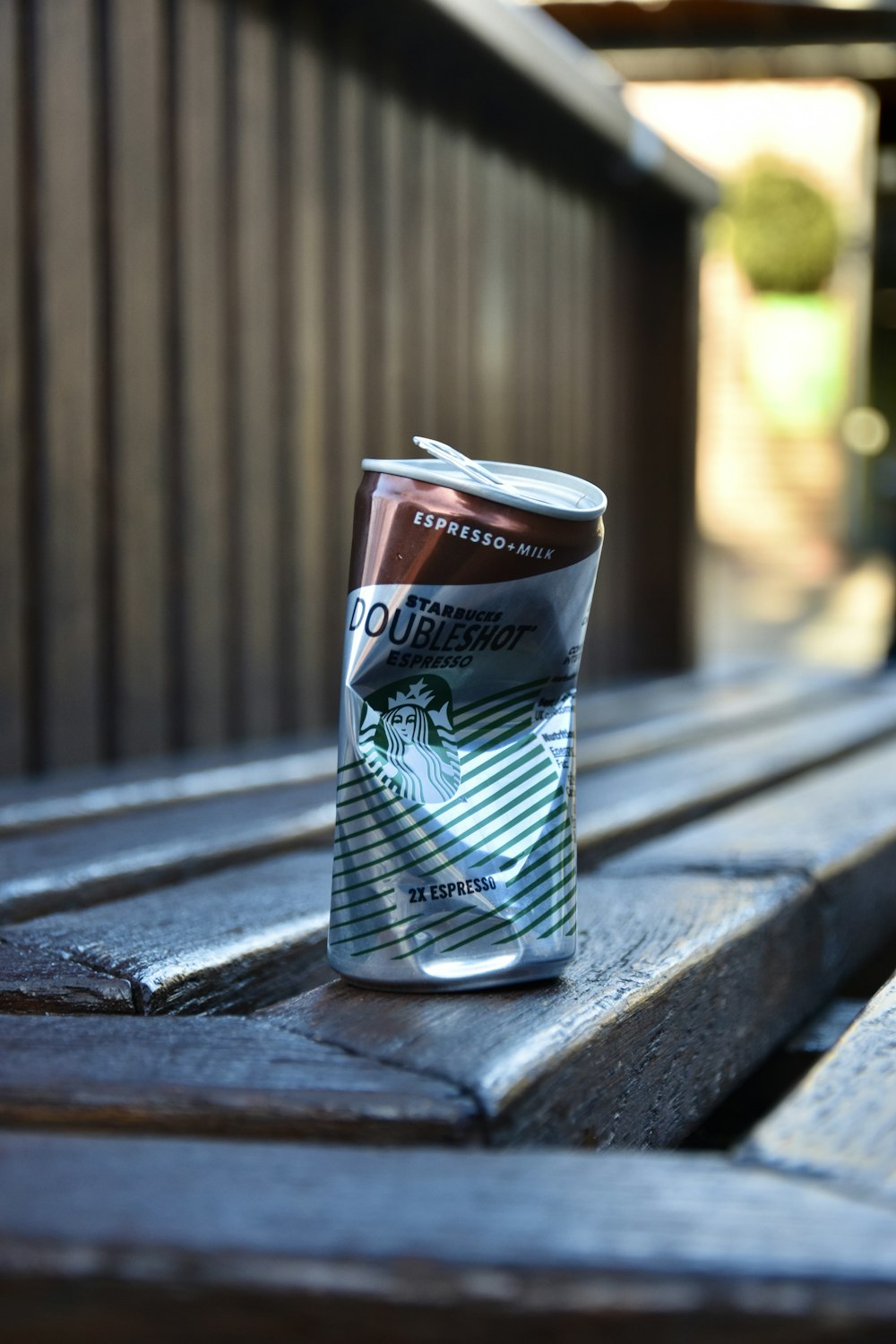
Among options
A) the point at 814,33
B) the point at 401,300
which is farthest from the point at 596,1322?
the point at 814,33

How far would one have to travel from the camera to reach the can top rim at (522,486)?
1.97 ft

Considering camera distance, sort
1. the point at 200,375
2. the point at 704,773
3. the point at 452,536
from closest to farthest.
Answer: the point at 452,536, the point at 704,773, the point at 200,375

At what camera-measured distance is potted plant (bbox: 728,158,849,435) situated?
6891mm

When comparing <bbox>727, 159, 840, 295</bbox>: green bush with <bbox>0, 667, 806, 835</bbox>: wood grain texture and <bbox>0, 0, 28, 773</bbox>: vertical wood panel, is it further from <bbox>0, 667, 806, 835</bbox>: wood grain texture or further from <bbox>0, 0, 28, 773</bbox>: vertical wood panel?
<bbox>0, 0, 28, 773</bbox>: vertical wood panel

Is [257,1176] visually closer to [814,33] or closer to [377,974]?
[377,974]

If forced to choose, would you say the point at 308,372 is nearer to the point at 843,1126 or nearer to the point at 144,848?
the point at 144,848

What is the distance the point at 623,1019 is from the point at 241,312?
4.63 feet

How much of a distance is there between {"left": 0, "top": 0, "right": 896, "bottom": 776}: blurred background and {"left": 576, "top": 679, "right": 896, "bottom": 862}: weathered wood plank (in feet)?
1.86

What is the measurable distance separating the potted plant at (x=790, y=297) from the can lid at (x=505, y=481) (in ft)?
22.0

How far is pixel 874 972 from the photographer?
4.09 ft

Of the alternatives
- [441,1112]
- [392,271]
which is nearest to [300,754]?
[392,271]

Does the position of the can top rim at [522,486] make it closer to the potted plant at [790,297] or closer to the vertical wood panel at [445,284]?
the vertical wood panel at [445,284]

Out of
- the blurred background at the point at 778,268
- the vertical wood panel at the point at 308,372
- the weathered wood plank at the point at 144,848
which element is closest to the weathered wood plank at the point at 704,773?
the weathered wood plank at the point at 144,848

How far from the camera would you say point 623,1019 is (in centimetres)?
61
